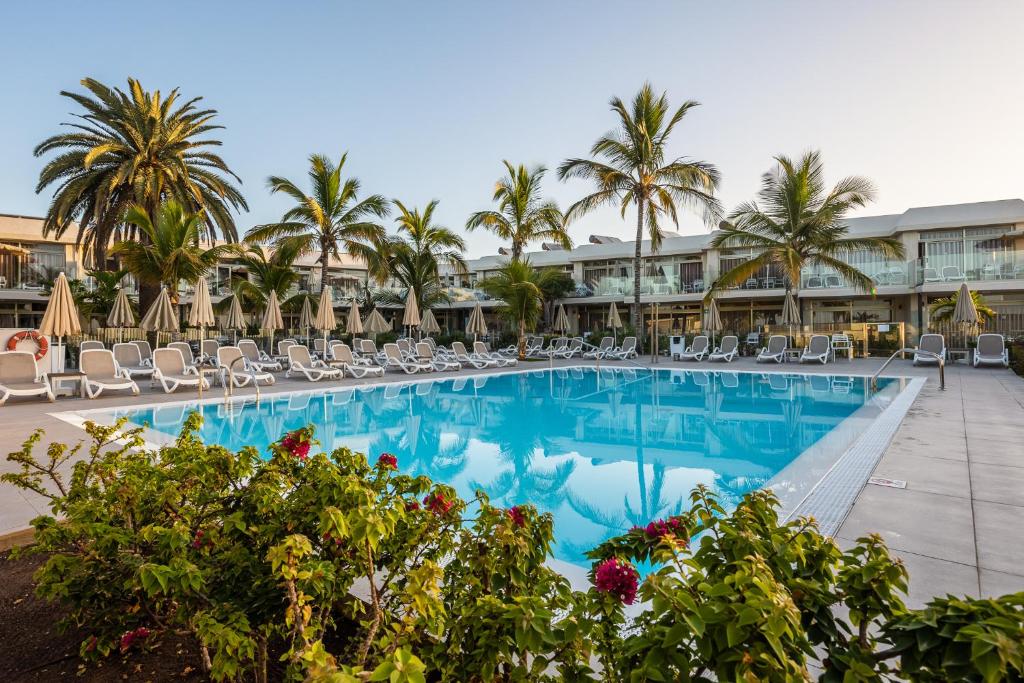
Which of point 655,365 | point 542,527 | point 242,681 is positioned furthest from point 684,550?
point 655,365

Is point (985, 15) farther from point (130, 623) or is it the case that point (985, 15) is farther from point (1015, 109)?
point (130, 623)

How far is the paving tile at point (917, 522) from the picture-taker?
129 inches

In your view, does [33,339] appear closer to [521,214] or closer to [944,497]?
[521,214]

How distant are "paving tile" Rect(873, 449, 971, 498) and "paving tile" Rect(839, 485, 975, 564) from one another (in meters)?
0.23

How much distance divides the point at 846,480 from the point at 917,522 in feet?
3.97

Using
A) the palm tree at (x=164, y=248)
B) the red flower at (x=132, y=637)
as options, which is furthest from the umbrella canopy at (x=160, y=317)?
the red flower at (x=132, y=637)

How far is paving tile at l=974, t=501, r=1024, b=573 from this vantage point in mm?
3076

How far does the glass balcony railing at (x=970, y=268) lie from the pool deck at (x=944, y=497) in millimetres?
12538

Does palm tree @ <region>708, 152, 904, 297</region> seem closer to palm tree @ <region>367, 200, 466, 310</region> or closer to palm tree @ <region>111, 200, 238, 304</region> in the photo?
palm tree @ <region>367, 200, 466, 310</region>

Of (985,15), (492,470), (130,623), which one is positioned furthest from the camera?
(985,15)

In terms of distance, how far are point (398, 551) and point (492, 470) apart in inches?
189

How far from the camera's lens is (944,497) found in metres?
4.18

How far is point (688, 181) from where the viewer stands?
66.7ft

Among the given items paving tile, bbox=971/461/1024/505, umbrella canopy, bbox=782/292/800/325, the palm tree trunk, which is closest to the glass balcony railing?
umbrella canopy, bbox=782/292/800/325
